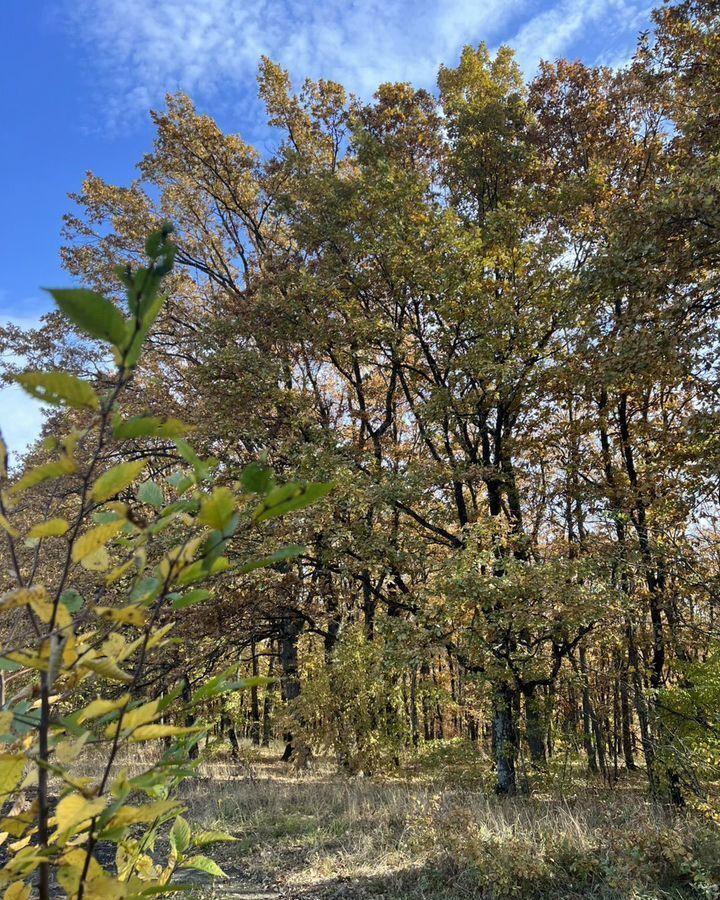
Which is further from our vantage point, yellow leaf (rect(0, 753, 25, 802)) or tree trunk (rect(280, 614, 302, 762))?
tree trunk (rect(280, 614, 302, 762))

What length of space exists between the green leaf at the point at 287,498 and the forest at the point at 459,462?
2723 millimetres

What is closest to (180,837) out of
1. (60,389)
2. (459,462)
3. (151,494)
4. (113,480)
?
(151,494)

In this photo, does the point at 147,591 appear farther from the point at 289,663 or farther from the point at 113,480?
the point at 289,663

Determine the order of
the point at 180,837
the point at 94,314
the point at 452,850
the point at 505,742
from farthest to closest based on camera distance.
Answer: the point at 505,742 < the point at 452,850 < the point at 180,837 < the point at 94,314

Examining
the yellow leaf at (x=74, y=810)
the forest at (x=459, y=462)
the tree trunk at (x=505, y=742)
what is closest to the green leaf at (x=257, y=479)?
the yellow leaf at (x=74, y=810)

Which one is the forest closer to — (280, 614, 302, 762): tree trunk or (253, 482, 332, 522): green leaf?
(280, 614, 302, 762): tree trunk

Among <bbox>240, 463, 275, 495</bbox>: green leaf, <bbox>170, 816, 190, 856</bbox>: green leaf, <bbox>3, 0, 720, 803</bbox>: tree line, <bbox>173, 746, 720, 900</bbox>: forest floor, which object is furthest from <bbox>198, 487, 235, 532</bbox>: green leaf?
<bbox>3, 0, 720, 803</bbox>: tree line

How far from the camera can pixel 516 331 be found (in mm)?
7727

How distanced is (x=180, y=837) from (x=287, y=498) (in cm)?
93

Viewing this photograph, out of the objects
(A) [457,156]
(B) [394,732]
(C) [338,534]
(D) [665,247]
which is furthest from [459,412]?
(B) [394,732]

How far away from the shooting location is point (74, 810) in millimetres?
602

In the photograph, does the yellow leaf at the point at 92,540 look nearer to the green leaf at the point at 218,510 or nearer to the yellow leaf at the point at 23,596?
the yellow leaf at the point at 23,596

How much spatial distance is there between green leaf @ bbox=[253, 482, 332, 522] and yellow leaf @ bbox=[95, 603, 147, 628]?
0.19m

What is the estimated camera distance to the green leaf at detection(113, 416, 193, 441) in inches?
23.9
